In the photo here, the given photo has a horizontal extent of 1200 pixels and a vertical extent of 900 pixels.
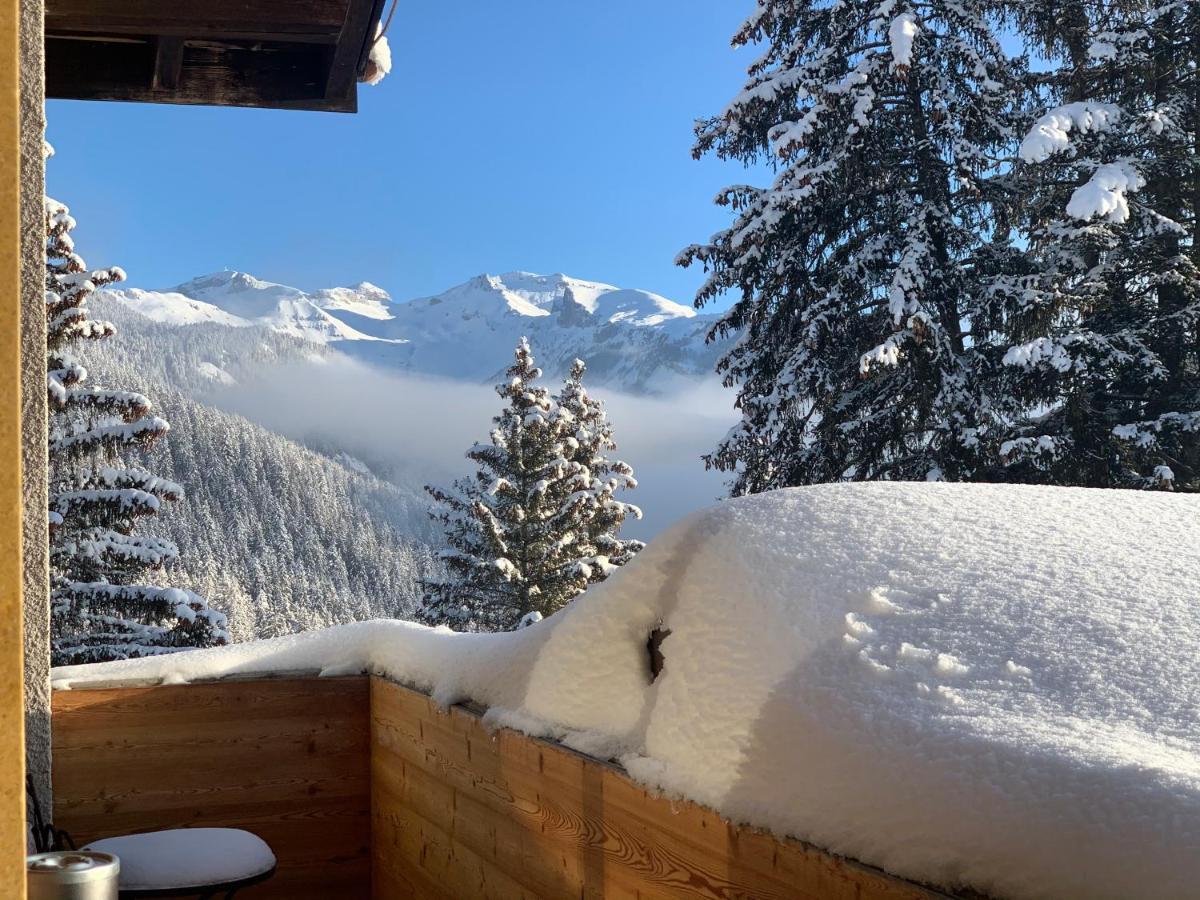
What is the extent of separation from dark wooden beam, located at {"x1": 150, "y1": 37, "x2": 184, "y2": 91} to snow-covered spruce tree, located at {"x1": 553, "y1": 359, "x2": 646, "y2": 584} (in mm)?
14278

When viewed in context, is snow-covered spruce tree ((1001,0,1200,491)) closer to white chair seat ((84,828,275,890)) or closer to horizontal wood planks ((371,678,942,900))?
horizontal wood planks ((371,678,942,900))

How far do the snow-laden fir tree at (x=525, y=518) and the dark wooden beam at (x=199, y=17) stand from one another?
49.9 ft

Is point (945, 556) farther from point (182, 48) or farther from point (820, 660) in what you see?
point (182, 48)

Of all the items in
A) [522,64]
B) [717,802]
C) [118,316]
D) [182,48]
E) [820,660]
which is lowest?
[717,802]

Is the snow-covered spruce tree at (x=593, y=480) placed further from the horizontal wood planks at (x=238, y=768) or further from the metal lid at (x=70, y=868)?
the metal lid at (x=70, y=868)

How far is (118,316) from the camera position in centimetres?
12281

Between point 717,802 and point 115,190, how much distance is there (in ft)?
551

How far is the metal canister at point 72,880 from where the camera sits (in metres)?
1.58

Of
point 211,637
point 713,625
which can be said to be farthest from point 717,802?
point 211,637

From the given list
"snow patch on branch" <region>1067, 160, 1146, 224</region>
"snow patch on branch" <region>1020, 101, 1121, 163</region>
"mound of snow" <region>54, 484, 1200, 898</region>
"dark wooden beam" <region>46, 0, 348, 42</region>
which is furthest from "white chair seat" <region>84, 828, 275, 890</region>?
"snow patch on branch" <region>1067, 160, 1146, 224</region>

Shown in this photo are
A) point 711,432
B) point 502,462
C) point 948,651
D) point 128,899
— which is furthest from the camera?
point 711,432

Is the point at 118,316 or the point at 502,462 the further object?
the point at 118,316

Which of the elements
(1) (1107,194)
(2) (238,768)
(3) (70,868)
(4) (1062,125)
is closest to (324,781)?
(2) (238,768)

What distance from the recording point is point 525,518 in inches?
737
